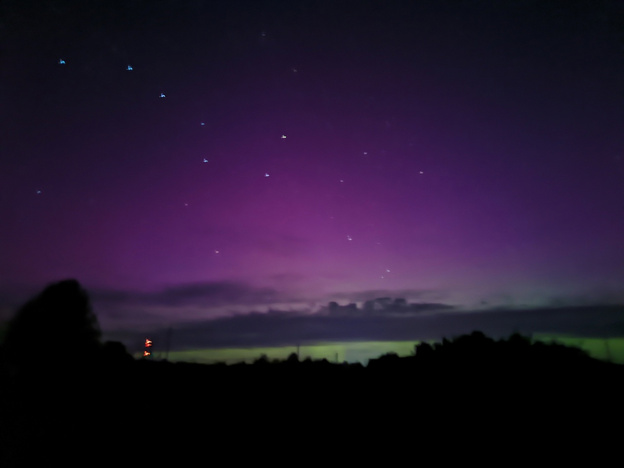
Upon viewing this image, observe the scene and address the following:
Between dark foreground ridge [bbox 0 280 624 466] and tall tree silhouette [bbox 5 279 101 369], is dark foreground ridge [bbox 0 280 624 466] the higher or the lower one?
the lower one

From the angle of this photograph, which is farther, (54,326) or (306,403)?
(54,326)

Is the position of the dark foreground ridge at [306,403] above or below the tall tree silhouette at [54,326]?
below

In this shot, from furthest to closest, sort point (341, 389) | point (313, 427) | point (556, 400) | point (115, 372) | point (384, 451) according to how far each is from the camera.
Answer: point (115, 372)
point (341, 389)
point (313, 427)
point (556, 400)
point (384, 451)

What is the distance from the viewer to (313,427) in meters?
10.2

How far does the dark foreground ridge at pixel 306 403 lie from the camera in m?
9.41

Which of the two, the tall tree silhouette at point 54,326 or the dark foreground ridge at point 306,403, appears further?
the tall tree silhouette at point 54,326

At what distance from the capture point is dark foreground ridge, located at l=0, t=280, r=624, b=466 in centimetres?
941

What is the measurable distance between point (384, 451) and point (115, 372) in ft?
32.8

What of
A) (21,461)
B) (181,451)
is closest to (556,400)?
(181,451)

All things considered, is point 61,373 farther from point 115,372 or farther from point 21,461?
point 21,461

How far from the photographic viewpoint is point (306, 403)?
448 inches

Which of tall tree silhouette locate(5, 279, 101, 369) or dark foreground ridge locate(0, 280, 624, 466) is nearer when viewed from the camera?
dark foreground ridge locate(0, 280, 624, 466)

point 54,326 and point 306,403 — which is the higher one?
point 54,326

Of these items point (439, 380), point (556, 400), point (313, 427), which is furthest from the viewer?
point (439, 380)
